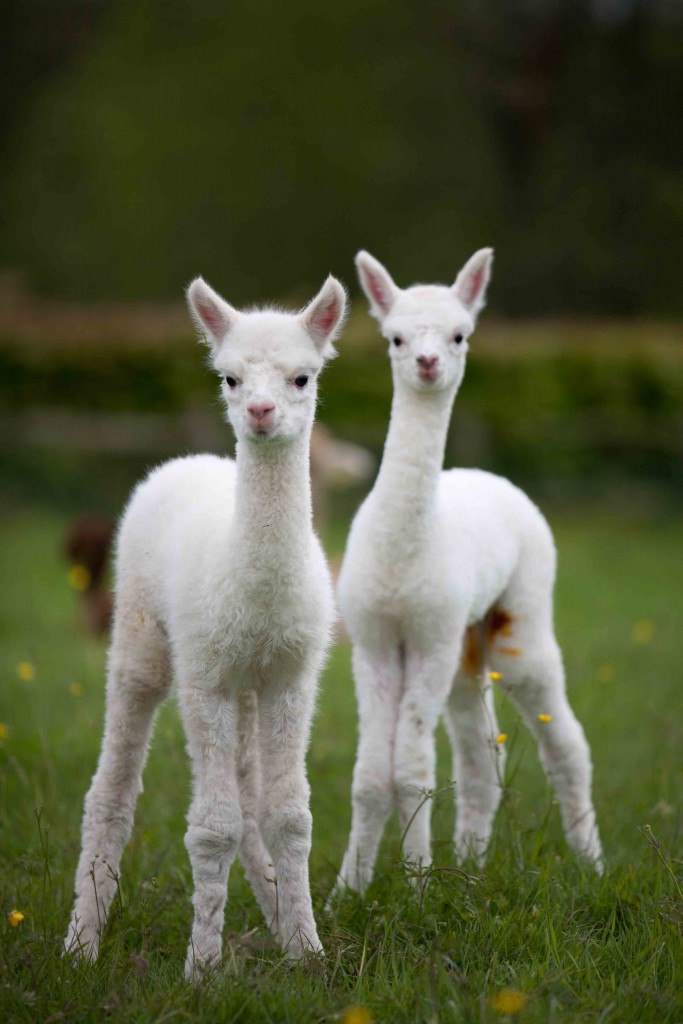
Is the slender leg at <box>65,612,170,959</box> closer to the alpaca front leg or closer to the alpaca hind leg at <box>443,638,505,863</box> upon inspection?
the alpaca front leg

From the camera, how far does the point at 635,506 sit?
18.8 meters

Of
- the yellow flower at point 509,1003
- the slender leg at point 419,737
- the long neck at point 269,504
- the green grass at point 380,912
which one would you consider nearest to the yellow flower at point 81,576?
the green grass at point 380,912

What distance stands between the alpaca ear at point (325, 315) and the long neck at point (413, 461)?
32.7 inches

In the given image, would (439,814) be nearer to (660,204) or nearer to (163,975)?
(163,975)

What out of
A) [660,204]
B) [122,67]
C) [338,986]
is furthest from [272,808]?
[122,67]

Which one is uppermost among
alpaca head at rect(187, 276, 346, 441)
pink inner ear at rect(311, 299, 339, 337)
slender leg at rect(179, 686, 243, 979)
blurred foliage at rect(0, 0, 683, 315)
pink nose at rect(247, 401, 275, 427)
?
blurred foliage at rect(0, 0, 683, 315)

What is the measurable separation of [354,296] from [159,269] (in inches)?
136

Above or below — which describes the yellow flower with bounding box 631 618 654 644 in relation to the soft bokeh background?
below

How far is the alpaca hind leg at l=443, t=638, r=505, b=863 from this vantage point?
205 inches

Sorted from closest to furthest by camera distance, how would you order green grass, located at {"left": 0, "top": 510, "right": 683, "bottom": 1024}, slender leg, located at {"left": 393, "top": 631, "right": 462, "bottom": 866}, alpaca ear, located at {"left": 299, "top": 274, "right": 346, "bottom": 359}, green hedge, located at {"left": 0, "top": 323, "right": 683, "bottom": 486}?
green grass, located at {"left": 0, "top": 510, "right": 683, "bottom": 1024} < alpaca ear, located at {"left": 299, "top": 274, "right": 346, "bottom": 359} < slender leg, located at {"left": 393, "top": 631, "right": 462, "bottom": 866} < green hedge, located at {"left": 0, "top": 323, "right": 683, "bottom": 486}

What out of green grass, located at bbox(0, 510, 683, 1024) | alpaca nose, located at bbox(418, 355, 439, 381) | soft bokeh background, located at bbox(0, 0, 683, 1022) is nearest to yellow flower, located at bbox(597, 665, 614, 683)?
green grass, located at bbox(0, 510, 683, 1024)

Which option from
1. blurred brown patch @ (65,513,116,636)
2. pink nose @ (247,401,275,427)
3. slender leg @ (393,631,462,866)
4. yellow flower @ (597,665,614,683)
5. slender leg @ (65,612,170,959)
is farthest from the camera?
blurred brown patch @ (65,513,116,636)

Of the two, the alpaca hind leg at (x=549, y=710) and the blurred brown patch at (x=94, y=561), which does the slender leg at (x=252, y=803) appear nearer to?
the alpaca hind leg at (x=549, y=710)

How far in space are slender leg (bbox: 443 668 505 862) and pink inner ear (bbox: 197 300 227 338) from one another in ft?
6.85
